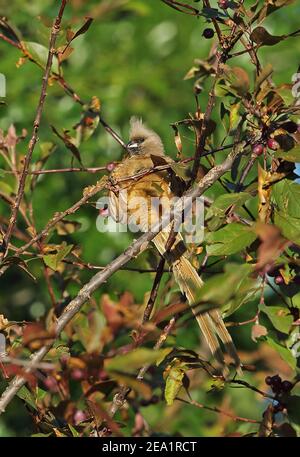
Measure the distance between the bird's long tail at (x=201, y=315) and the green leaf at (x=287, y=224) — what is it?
0.43 metres

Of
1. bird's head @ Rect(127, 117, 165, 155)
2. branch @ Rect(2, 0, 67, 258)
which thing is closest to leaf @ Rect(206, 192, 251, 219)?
branch @ Rect(2, 0, 67, 258)

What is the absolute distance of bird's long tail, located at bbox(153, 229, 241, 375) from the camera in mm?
2524

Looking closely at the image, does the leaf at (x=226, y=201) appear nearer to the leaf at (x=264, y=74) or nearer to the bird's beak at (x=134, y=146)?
the leaf at (x=264, y=74)

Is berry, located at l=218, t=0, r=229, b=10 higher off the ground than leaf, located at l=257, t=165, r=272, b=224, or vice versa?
berry, located at l=218, t=0, r=229, b=10

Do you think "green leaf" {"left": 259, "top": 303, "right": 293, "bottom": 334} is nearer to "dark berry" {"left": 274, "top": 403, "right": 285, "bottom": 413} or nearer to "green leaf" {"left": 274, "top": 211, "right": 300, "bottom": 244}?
"dark berry" {"left": 274, "top": 403, "right": 285, "bottom": 413}

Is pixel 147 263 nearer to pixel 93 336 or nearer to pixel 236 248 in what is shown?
pixel 236 248

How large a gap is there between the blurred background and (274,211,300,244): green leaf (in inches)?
66.2

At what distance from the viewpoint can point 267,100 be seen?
2.16m

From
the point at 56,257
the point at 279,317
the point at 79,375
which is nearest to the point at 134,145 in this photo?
the point at 56,257

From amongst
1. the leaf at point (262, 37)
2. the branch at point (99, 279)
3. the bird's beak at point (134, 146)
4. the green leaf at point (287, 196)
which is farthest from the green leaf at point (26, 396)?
the bird's beak at point (134, 146)

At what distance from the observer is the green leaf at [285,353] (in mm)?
2318

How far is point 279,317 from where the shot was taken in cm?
Answer: 239
